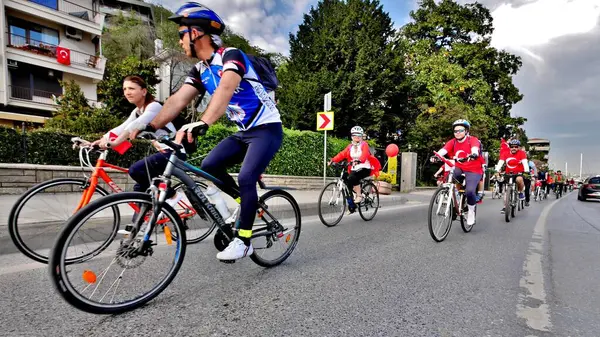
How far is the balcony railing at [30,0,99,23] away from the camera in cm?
2278

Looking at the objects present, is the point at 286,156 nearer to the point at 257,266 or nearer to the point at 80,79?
the point at 257,266

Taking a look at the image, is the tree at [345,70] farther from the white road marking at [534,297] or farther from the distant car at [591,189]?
the white road marking at [534,297]

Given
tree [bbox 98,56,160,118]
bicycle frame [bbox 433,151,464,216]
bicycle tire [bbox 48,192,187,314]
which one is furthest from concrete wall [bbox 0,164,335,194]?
tree [bbox 98,56,160,118]

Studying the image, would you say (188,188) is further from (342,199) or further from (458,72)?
(458,72)

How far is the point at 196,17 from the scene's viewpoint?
7.60 feet

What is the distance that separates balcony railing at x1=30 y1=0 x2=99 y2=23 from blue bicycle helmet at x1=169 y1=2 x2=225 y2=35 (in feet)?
89.6

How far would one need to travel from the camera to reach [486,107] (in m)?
24.8

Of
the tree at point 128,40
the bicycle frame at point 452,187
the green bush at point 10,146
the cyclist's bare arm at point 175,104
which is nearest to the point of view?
the cyclist's bare arm at point 175,104

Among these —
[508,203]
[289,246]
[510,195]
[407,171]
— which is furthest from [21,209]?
[407,171]

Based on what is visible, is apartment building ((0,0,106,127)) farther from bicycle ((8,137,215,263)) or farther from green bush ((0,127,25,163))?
bicycle ((8,137,215,263))

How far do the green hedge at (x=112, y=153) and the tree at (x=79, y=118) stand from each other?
2728 millimetres

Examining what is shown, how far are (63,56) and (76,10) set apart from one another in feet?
16.1

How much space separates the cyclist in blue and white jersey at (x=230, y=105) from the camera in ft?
7.59

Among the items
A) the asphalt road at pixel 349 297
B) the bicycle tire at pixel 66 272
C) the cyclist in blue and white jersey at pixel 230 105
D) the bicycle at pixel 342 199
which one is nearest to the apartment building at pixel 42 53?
the bicycle at pixel 342 199
